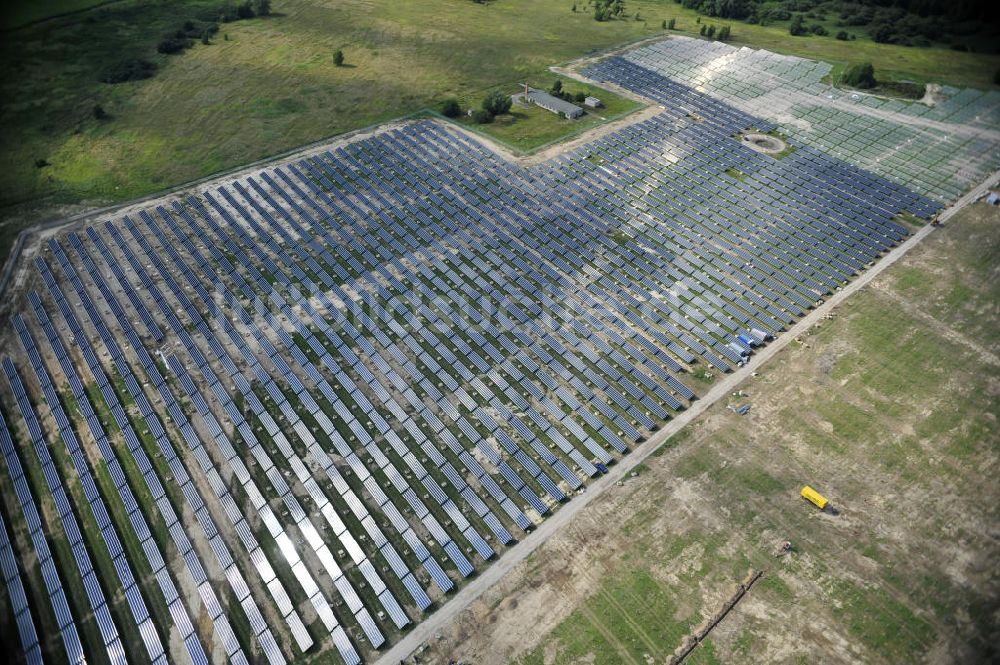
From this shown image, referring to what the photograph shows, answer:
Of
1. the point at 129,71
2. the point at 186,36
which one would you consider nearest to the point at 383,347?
the point at 129,71

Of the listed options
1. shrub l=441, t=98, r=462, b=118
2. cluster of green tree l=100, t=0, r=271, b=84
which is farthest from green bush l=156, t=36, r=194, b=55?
shrub l=441, t=98, r=462, b=118

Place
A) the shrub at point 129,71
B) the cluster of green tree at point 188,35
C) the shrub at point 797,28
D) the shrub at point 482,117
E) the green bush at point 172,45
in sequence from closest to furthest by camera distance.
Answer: the shrub at point 482,117
the shrub at point 129,71
the cluster of green tree at point 188,35
the green bush at point 172,45
the shrub at point 797,28

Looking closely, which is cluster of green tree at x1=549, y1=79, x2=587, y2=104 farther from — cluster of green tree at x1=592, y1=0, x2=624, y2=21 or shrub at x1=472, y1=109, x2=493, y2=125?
cluster of green tree at x1=592, y1=0, x2=624, y2=21

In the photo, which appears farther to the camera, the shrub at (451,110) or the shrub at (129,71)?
the shrub at (129,71)

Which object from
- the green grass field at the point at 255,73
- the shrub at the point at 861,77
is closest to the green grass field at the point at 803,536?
the green grass field at the point at 255,73

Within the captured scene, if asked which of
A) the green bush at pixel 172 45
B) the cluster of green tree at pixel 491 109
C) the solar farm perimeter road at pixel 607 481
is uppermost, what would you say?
the green bush at pixel 172 45

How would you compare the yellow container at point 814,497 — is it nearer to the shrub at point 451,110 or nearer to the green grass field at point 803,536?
the green grass field at point 803,536
